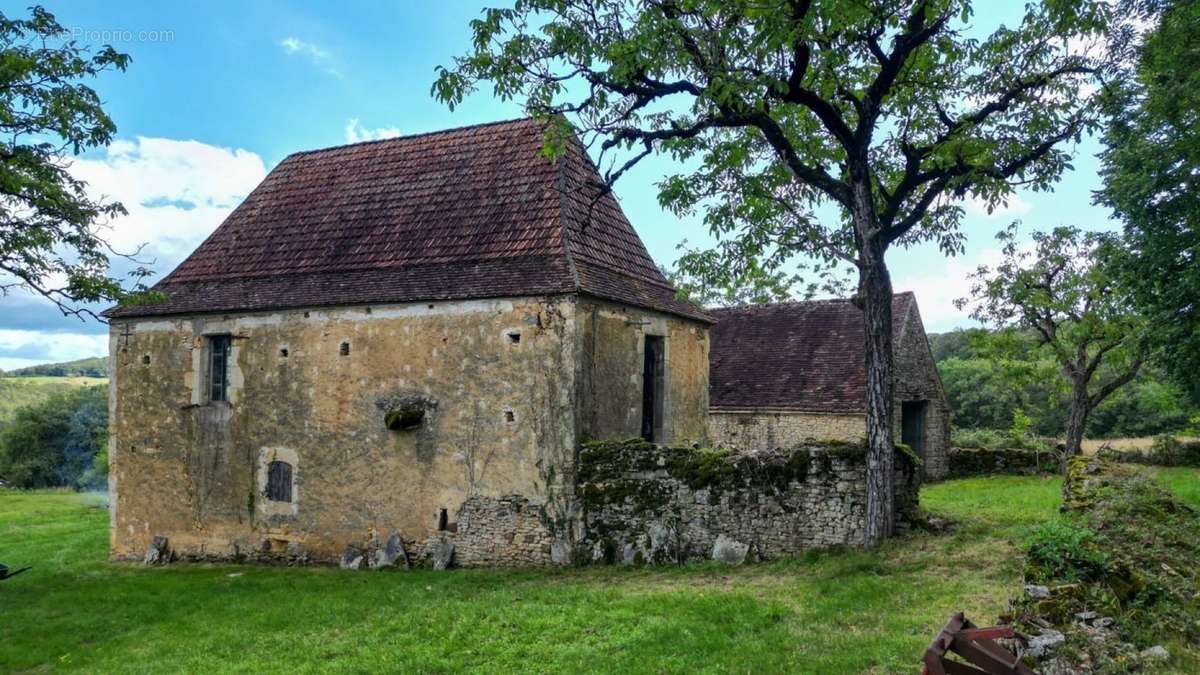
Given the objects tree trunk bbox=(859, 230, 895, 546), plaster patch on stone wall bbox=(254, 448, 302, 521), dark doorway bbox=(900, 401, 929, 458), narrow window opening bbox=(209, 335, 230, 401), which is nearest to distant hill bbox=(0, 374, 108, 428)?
narrow window opening bbox=(209, 335, 230, 401)

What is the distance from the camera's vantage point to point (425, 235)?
48.7 ft

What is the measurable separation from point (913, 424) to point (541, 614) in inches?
679

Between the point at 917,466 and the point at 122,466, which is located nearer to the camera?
the point at 917,466

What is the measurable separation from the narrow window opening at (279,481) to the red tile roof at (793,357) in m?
12.4

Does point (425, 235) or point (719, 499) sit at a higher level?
point (425, 235)

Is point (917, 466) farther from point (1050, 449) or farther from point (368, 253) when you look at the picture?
point (1050, 449)

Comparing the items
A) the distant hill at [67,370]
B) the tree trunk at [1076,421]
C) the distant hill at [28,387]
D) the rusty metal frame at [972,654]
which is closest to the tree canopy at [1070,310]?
the tree trunk at [1076,421]

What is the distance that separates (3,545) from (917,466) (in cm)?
2099

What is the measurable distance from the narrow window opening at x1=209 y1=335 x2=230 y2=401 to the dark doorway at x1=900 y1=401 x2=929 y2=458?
57.3 feet

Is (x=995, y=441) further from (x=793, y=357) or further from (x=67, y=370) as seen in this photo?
(x=67, y=370)

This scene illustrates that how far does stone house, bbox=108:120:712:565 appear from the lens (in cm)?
1289

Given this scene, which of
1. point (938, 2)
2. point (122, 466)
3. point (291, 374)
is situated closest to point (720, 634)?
point (938, 2)

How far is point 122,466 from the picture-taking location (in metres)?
16.0

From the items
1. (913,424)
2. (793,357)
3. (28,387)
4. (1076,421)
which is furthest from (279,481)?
(28,387)
